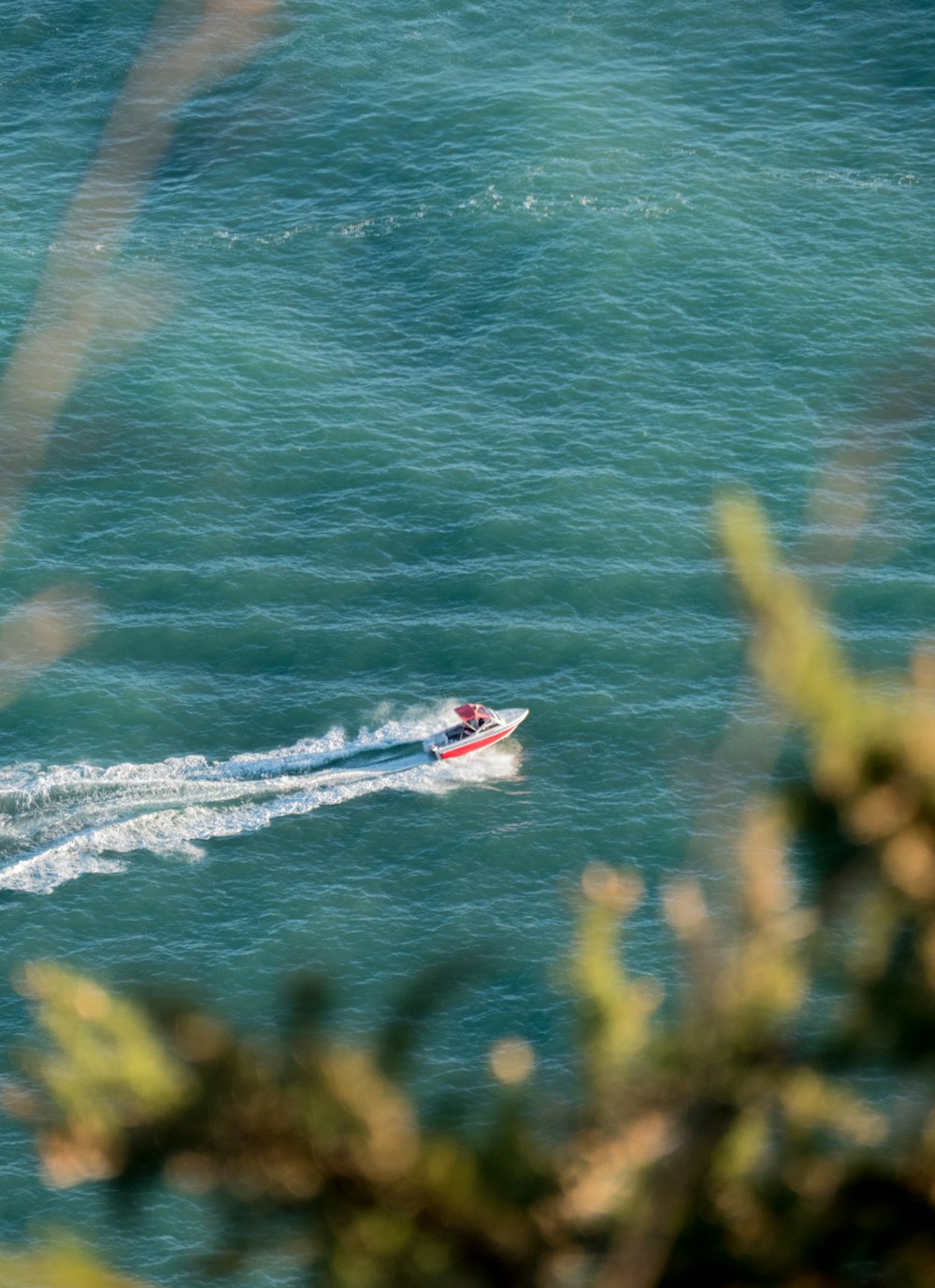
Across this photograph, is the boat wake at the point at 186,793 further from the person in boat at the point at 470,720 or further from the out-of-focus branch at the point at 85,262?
the out-of-focus branch at the point at 85,262

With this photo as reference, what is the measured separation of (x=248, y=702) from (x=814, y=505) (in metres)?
34.2

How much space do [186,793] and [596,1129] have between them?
245ft

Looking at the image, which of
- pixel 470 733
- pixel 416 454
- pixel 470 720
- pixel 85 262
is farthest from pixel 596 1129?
pixel 85 262

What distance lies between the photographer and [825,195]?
125 metres

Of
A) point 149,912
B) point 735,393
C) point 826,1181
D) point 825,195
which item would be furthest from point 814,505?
point 826,1181

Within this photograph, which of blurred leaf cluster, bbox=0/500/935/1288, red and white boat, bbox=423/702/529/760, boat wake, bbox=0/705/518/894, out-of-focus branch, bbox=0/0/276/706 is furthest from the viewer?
out-of-focus branch, bbox=0/0/276/706

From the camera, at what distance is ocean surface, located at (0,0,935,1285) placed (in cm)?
8469

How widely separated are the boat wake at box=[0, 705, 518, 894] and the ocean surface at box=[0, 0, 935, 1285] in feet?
0.66

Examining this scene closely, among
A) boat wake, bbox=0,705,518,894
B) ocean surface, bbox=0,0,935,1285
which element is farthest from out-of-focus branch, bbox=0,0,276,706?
boat wake, bbox=0,705,518,894

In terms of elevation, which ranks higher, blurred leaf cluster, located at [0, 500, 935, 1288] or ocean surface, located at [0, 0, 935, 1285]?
blurred leaf cluster, located at [0, 500, 935, 1288]

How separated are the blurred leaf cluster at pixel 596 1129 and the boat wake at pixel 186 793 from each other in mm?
71130

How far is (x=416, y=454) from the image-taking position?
108000 millimetres

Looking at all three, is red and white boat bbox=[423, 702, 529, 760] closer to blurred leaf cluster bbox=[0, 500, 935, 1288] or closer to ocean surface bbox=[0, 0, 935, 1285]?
ocean surface bbox=[0, 0, 935, 1285]

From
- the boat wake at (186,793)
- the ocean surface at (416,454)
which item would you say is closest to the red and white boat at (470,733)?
the boat wake at (186,793)
